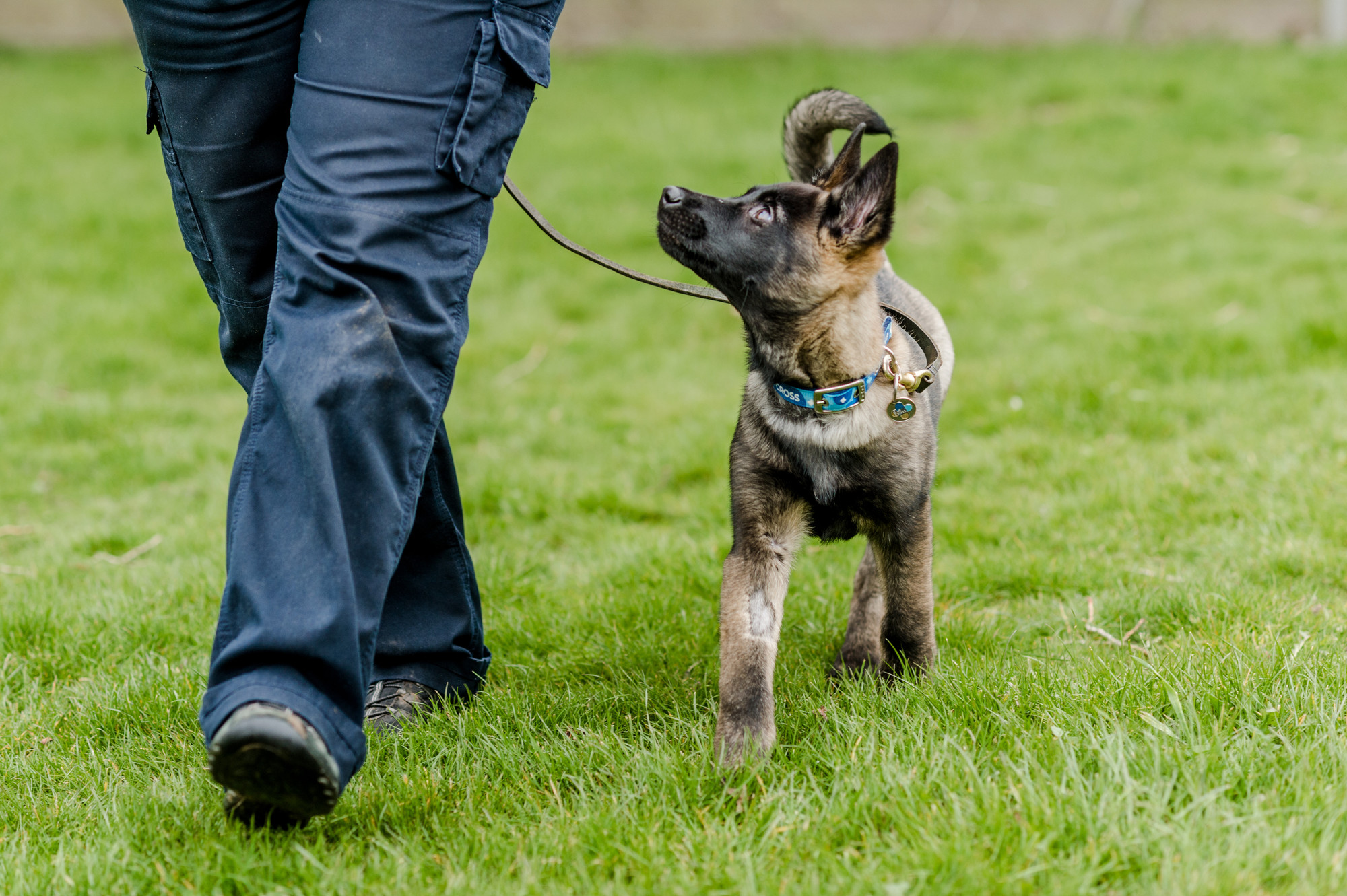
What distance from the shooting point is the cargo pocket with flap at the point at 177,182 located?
2418 mm

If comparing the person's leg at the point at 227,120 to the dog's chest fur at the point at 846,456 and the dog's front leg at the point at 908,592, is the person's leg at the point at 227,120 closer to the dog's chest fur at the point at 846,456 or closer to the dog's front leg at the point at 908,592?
the dog's chest fur at the point at 846,456

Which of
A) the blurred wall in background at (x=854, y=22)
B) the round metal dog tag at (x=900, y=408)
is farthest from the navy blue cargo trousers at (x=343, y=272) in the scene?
the blurred wall in background at (x=854, y=22)

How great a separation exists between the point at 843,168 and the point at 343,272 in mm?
1328

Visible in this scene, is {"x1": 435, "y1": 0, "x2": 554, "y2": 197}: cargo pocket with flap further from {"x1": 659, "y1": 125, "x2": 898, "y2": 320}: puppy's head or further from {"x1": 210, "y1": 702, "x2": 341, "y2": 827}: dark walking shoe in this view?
{"x1": 210, "y1": 702, "x2": 341, "y2": 827}: dark walking shoe

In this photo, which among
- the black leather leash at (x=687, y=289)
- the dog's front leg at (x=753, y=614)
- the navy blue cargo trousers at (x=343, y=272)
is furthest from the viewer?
the black leather leash at (x=687, y=289)

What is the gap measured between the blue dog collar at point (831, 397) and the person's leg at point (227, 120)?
Answer: 1.17 m

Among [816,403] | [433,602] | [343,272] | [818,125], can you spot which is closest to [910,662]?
[816,403]

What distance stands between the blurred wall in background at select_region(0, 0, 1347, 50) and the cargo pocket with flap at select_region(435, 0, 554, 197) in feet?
32.1

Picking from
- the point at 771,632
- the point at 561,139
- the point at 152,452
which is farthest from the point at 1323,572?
the point at 561,139

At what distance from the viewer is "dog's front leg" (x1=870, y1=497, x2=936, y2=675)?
2.69 m

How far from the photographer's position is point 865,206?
104 inches

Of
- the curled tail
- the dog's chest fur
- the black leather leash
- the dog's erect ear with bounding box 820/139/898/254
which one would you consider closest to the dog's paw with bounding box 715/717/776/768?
the dog's chest fur

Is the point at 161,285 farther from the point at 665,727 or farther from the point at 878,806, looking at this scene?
the point at 878,806

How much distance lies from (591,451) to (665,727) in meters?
2.54
